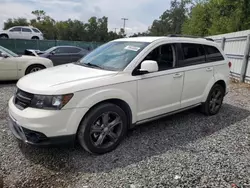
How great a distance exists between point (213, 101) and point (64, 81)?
11.0 ft

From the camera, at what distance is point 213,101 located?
15.8 feet

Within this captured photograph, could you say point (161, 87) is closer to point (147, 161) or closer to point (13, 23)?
point (147, 161)

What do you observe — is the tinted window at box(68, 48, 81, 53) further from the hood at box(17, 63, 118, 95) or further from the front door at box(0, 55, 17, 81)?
the hood at box(17, 63, 118, 95)

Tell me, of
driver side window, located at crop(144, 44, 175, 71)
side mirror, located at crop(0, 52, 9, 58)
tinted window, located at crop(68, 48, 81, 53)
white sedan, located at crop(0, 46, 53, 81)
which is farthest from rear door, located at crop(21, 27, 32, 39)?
driver side window, located at crop(144, 44, 175, 71)

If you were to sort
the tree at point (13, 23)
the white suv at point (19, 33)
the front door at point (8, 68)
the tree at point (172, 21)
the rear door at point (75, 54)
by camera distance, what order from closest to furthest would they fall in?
1. the front door at point (8, 68)
2. the rear door at point (75, 54)
3. the white suv at point (19, 33)
4. the tree at point (13, 23)
5. the tree at point (172, 21)

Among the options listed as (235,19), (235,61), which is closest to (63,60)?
(235,61)

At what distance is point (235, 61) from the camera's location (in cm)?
927

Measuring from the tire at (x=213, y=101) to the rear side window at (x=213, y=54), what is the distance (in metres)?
0.58

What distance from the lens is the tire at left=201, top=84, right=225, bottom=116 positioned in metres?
4.69

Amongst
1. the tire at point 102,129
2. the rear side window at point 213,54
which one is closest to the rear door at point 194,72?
the rear side window at point 213,54

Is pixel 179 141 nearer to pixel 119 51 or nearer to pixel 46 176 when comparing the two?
pixel 119 51

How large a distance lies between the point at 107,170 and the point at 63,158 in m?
0.68

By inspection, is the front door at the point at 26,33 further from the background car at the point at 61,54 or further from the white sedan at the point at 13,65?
the white sedan at the point at 13,65

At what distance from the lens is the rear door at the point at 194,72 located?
4047 millimetres
